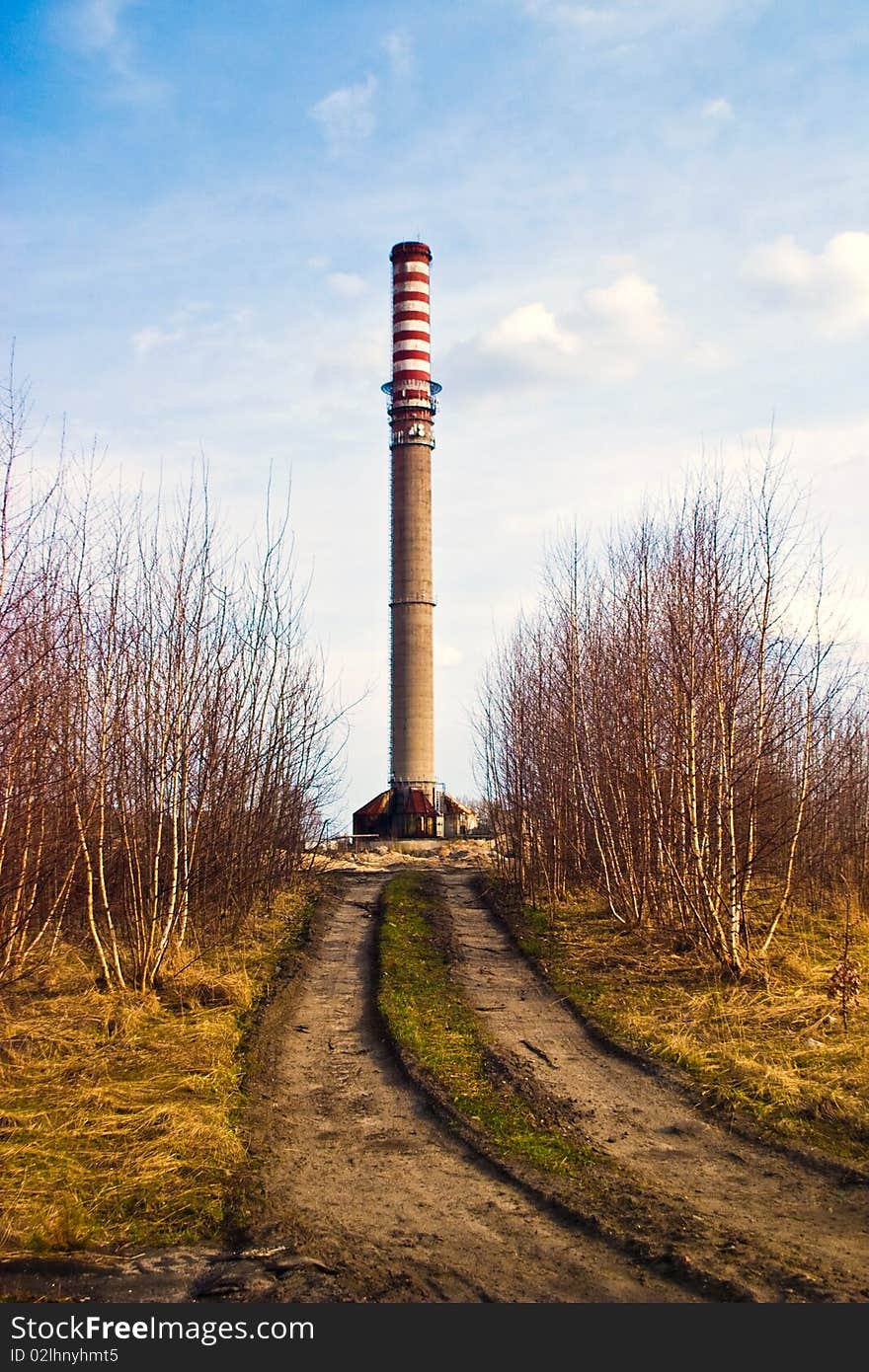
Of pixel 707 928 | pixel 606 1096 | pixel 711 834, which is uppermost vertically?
pixel 711 834

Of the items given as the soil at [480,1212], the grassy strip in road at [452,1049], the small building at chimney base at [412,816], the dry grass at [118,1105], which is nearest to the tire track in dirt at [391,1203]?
the soil at [480,1212]

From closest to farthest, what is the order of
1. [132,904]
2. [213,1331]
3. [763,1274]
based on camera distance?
1. [213,1331]
2. [763,1274]
3. [132,904]

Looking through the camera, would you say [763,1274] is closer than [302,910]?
Yes

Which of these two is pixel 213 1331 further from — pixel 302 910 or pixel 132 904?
pixel 302 910

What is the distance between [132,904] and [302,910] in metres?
6.39

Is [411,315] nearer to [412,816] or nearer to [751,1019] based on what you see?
[412,816]

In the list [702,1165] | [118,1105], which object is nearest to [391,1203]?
[702,1165]

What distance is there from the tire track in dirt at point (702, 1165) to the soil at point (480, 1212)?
0.06 ft

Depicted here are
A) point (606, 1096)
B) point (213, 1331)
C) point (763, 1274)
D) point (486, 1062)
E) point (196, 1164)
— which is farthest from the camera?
point (486, 1062)

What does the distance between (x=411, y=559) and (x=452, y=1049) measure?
31398 millimetres

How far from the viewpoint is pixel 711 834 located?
12523 millimetres

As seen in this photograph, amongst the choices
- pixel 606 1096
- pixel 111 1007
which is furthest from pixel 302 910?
pixel 606 1096

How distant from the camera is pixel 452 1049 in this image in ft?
29.3

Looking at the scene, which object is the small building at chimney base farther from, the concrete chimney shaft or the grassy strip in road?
the grassy strip in road
